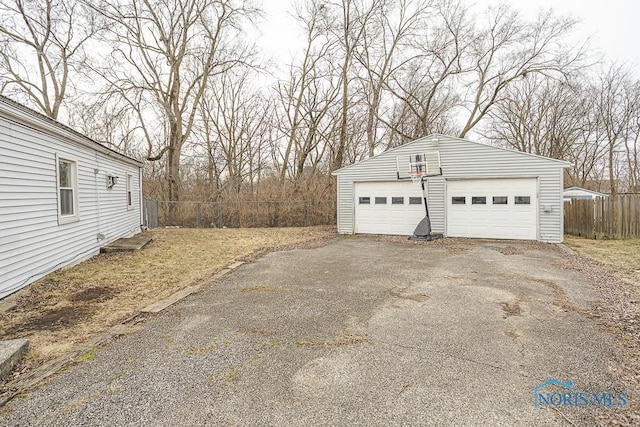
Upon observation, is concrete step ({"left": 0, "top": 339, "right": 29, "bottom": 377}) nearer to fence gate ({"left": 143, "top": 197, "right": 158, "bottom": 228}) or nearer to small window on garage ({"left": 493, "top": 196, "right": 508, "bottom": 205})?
small window on garage ({"left": 493, "top": 196, "right": 508, "bottom": 205})

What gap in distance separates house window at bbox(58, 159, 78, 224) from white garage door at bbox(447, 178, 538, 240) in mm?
10080

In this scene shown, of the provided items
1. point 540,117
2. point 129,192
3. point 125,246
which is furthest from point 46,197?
point 540,117

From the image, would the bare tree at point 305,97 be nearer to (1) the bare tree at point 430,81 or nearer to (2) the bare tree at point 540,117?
(1) the bare tree at point 430,81

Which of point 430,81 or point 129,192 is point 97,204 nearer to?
point 129,192

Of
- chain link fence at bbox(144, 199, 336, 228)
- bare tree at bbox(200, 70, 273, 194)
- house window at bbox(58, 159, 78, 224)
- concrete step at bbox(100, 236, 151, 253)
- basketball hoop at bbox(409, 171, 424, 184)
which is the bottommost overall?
concrete step at bbox(100, 236, 151, 253)

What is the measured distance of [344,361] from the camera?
283 centimetres

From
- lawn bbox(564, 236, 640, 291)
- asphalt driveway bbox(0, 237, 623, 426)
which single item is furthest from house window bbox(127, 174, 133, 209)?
lawn bbox(564, 236, 640, 291)

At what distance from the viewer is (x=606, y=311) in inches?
159

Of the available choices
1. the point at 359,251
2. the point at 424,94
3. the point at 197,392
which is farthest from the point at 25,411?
the point at 424,94

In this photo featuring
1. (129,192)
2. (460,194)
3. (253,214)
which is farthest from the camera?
(253,214)

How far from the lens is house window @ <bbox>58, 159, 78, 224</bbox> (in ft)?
21.2

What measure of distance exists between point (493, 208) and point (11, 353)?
11.1 metres

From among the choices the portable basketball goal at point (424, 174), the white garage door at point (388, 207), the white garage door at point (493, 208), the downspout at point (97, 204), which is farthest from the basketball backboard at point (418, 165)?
the downspout at point (97, 204)

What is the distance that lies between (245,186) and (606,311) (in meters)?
16.6
